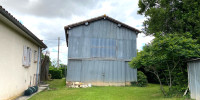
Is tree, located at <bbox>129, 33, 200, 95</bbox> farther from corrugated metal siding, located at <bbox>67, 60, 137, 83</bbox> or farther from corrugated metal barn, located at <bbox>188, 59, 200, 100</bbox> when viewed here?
corrugated metal siding, located at <bbox>67, 60, 137, 83</bbox>

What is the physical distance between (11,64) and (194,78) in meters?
7.83

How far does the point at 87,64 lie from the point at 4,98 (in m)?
7.82

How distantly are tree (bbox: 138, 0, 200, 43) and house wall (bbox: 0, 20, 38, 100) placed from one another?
7.53 meters

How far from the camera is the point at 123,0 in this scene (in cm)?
1167

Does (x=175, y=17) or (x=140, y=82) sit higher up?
(x=175, y=17)

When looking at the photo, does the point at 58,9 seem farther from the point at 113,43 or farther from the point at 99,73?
the point at 99,73

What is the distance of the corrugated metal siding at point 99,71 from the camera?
13156 millimetres

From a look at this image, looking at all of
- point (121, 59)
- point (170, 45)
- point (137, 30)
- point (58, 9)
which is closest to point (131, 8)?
point (137, 30)

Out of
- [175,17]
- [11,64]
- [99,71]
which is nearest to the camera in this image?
[11,64]

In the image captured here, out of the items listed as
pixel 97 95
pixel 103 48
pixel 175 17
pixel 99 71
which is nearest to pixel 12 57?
pixel 97 95

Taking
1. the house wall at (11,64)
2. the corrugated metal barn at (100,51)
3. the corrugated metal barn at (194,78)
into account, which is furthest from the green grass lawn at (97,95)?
the corrugated metal barn at (100,51)

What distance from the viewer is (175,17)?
10133mm

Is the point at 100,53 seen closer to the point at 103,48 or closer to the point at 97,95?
the point at 103,48

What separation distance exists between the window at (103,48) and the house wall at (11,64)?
620 centimetres
